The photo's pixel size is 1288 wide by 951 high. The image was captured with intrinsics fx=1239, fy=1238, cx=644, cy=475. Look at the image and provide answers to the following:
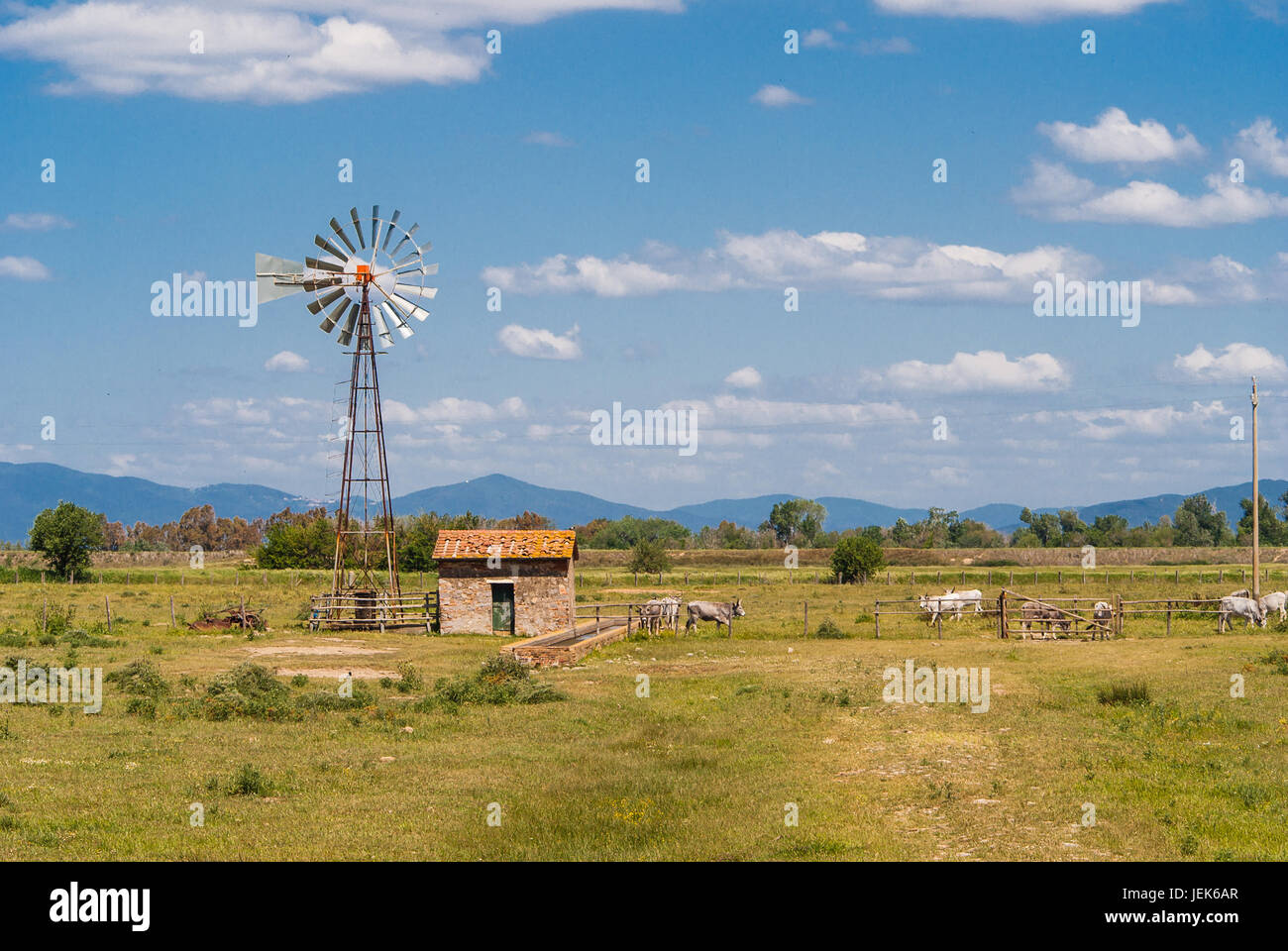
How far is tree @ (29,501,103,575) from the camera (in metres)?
76.8

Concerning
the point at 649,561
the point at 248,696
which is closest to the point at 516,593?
the point at 248,696

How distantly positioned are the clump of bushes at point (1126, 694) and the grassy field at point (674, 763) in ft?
0.51

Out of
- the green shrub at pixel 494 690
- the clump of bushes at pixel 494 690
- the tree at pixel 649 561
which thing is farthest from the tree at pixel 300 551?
the green shrub at pixel 494 690

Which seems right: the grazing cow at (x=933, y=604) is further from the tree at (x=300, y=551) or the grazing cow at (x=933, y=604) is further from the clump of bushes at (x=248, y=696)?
the tree at (x=300, y=551)

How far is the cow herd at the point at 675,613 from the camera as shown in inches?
1850

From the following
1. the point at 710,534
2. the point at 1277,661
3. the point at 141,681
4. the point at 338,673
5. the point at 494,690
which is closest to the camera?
the point at 141,681

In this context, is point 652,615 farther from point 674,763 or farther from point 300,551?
point 300,551

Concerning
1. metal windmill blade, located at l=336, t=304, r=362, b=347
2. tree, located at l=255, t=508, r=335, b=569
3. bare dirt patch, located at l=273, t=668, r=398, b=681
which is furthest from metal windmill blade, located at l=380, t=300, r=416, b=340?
tree, located at l=255, t=508, r=335, b=569

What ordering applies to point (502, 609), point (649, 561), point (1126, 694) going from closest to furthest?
point (1126, 694), point (502, 609), point (649, 561)

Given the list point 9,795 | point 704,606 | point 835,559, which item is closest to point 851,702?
point 9,795

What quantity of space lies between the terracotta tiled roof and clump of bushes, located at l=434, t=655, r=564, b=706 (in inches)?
543

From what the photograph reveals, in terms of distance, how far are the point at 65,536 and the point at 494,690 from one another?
193 ft

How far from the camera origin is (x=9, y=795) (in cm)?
1652

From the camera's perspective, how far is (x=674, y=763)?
2020 cm
